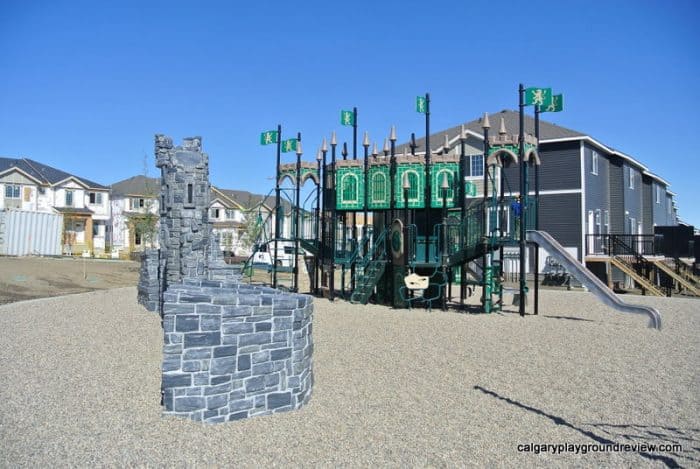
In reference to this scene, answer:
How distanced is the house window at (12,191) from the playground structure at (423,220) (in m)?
35.8

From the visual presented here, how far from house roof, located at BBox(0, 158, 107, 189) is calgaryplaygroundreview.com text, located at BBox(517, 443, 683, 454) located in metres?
51.5

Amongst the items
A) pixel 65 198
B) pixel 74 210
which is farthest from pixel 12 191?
pixel 74 210

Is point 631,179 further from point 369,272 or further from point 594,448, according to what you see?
point 594,448

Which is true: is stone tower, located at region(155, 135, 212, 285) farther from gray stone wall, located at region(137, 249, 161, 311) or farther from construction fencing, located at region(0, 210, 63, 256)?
construction fencing, located at region(0, 210, 63, 256)

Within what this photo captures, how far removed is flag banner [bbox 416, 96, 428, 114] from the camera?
17938mm

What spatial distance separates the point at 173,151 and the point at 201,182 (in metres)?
1.10

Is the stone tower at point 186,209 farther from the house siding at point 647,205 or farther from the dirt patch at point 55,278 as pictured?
the house siding at point 647,205

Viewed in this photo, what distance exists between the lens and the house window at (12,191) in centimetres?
4669

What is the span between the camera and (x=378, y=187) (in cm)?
1931

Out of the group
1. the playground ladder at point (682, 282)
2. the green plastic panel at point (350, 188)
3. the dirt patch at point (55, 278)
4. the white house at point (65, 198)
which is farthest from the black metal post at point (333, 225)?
the white house at point (65, 198)

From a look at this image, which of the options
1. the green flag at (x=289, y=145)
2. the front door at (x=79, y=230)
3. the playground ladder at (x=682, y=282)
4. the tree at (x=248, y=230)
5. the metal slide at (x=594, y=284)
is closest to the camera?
the metal slide at (x=594, y=284)

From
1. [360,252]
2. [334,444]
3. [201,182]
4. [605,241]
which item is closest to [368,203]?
[360,252]

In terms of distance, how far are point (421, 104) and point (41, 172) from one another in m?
44.5

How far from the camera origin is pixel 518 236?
16750mm
